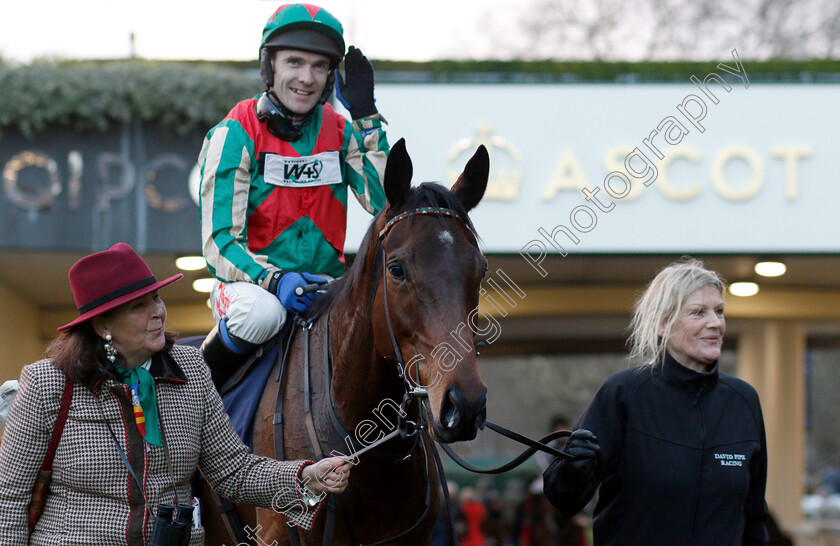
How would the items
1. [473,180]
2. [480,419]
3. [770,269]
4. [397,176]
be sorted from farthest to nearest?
[770,269]
[473,180]
[397,176]
[480,419]

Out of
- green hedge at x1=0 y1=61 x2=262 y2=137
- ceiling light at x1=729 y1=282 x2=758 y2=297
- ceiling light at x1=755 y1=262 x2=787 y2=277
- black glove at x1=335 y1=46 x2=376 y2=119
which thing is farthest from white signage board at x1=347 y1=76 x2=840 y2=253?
black glove at x1=335 y1=46 x2=376 y2=119

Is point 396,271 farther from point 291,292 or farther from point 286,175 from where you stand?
point 286,175

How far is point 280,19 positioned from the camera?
3.44m

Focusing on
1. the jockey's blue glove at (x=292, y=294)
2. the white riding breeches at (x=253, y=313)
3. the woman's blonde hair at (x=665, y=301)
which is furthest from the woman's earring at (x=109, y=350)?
the woman's blonde hair at (x=665, y=301)

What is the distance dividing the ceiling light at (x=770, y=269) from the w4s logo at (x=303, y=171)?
223 inches

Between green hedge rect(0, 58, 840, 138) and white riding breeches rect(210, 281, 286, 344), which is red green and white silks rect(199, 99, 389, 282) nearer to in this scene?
white riding breeches rect(210, 281, 286, 344)

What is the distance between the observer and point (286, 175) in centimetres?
344

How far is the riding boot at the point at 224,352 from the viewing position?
128 inches

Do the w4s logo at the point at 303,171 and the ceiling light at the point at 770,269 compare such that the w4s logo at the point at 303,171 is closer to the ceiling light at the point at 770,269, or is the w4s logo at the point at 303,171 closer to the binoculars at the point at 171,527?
the binoculars at the point at 171,527

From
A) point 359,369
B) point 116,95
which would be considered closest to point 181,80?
point 116,95

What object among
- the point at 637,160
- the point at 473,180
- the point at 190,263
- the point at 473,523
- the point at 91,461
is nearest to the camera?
the point at 91,461

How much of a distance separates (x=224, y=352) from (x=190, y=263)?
4737 millimetres

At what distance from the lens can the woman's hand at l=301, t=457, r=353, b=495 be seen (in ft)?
8.68

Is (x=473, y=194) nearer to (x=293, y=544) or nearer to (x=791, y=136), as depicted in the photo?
(x=293, y=544)
